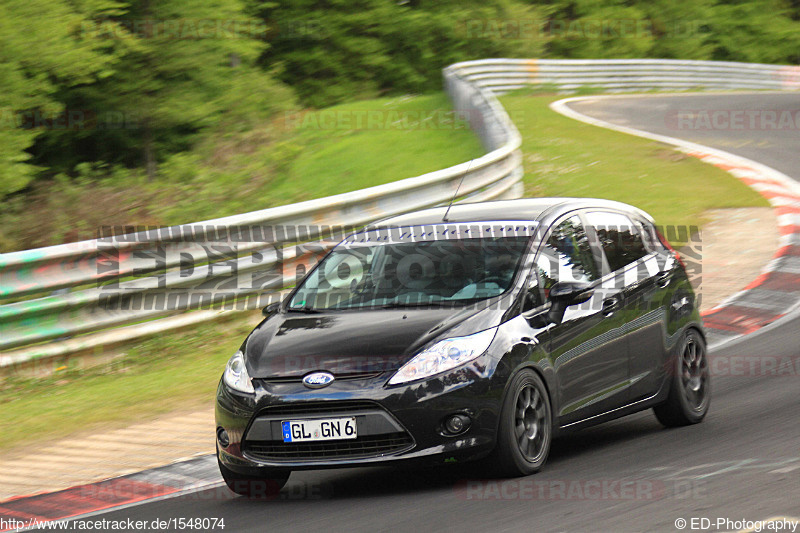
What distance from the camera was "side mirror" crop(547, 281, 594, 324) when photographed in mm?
6984

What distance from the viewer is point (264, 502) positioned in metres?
6.74

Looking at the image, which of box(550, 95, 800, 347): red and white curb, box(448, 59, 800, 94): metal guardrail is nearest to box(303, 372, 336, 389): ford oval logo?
box(550, 95, 800, 347): red and white curb

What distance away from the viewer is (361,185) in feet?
63.5

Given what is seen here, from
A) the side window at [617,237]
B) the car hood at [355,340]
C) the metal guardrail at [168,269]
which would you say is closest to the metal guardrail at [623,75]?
the metal guardrail at [168,269]

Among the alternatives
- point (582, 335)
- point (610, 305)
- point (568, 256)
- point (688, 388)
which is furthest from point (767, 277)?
point (582, 335)

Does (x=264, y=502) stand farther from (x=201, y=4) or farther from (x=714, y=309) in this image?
(x=201, y=4)

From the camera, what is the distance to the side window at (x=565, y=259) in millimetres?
7137

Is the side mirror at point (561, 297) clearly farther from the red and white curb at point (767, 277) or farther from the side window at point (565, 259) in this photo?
the red and white curb at point (767, 277)

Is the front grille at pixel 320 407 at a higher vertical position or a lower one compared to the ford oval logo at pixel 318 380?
lower

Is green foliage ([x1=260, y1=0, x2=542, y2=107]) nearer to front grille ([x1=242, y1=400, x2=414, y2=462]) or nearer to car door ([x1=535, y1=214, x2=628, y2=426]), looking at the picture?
car door ([x1=535, y1=214, x2=628, y2=426])

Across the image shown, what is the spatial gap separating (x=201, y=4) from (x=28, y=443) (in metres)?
23.8

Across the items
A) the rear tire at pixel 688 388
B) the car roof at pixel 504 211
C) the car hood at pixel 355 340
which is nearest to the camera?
the car hood at pixel 355 340

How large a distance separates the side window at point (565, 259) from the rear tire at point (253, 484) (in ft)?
6.16

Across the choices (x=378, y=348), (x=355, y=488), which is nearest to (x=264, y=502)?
(x=355, y=488)
